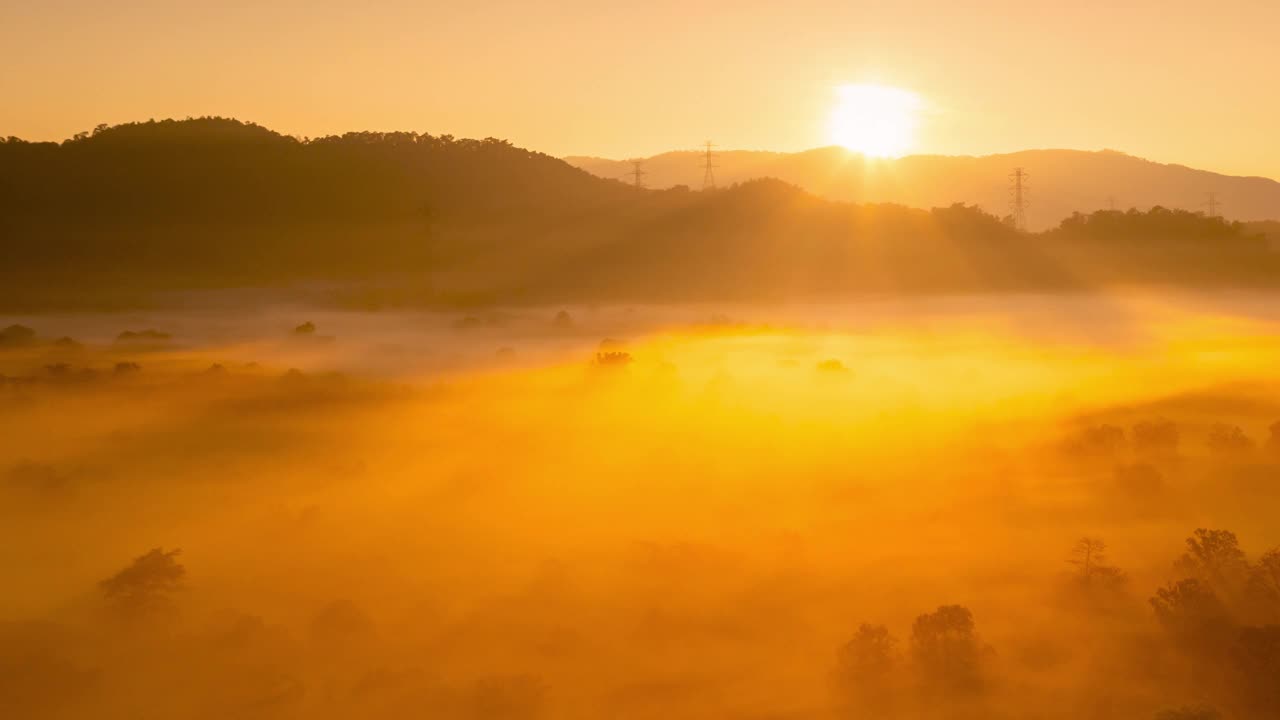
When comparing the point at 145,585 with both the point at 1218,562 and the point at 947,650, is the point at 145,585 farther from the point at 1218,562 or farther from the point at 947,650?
the point at 1218,562

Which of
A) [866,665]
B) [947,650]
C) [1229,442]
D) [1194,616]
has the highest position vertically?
[1229,442]

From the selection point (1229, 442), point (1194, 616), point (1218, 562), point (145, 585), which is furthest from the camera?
point (1229, 442)

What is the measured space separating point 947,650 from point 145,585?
11.7 metres

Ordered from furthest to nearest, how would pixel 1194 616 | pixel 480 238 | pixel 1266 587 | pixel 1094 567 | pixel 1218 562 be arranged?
pixel 480 238, pixel 1094 567, pixel 1218 562, pixel 1266 587, pixel 1194 616

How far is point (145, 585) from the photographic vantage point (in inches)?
551

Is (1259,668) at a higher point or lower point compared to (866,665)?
higher

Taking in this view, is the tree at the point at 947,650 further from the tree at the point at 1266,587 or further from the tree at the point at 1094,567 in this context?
the tree at the point at 1266,587

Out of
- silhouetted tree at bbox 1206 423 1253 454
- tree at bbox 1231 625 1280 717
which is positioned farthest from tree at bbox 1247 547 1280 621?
silhouetted tree at bbox 1206 423 1253 454

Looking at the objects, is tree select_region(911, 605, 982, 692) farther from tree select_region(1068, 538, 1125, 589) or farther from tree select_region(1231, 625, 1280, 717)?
tree select_region(1231, 625, 1280, 717)

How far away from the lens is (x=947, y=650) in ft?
38.9

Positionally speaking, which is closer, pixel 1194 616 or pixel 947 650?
pixel 947 650

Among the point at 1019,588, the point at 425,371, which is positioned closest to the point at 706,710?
the point at 1019,588

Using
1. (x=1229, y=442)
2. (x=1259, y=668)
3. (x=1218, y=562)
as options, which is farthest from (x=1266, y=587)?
(x=1229, y=442)

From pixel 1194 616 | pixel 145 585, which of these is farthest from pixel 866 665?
pixel 145 585
